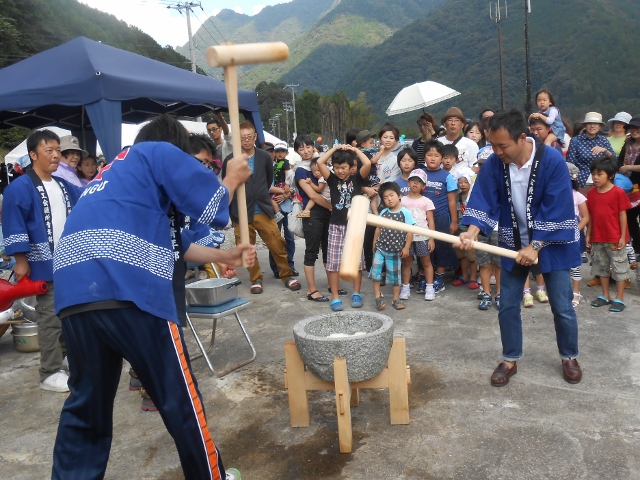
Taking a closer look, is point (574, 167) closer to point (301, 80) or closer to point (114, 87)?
point (114, 87)

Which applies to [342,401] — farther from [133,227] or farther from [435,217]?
[435,217]

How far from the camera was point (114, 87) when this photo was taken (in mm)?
5734

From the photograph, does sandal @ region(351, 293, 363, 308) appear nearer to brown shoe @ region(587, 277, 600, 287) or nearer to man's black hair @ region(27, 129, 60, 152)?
brown shoe @ region(587, 277, 600, 287)

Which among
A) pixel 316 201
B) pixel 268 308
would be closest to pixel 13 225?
pixel 268 308

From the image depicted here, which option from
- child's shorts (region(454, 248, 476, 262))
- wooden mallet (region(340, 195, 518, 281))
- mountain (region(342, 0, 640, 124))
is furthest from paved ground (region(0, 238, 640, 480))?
mountain (region(342, 0, 640, 124))

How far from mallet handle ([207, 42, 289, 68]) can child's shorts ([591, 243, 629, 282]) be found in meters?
4.09

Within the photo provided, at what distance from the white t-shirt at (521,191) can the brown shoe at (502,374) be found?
0.85 metres

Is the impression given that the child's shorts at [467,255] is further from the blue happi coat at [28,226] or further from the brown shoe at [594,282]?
the blue happi coat at [28,226]

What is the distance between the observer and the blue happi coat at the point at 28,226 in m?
4.09

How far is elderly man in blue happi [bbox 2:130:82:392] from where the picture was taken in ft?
13.5

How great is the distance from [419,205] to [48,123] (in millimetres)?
5321

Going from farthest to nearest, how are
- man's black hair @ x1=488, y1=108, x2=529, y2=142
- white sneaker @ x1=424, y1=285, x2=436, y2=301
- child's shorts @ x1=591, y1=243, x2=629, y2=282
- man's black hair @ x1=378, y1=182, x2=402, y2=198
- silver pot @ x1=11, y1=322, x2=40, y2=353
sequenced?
white sneaker @ x1=424, y1=285, x2=436, y2=301 → man's black hair @ x1=378, y1=182, x2=402, y2=198 → child's shorts @ x1=591, y1=243, x2=629, y2=282 → silver pot @ x1=11, y1=322, x2=40, y2=353 → man's black hair @ x1=488, y1=108, x2=529, y2=142

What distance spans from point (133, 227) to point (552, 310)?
2.89 m

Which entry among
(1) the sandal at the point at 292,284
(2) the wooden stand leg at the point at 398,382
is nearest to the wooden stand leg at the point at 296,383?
(2) the wooden stand leg at the point at 398,382
